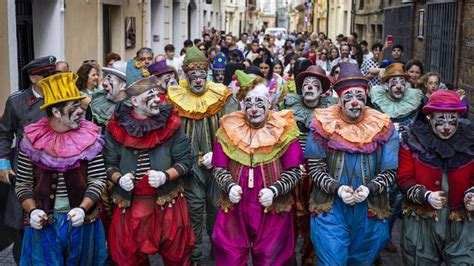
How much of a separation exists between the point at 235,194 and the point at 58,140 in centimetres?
136

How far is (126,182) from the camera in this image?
4.95 metres

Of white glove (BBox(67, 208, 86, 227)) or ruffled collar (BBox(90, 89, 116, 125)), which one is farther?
ruffled collar (BBox(90, 89, 116, 125))

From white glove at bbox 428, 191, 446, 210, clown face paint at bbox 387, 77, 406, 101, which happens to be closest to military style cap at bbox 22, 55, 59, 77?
white glove at bbox 428, 191, 446, 210

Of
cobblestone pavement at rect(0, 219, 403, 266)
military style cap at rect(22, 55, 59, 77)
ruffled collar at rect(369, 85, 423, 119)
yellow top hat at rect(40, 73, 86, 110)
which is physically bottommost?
cobblestone pavement at rect(0, 219, 403, 266)

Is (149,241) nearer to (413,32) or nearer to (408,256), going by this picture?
(408,256)

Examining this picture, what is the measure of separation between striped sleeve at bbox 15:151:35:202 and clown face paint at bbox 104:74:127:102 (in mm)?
1879

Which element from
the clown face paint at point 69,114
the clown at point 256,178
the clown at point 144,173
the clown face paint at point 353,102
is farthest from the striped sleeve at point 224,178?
the clown face paint at point 69,114

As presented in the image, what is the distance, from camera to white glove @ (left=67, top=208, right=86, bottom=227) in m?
4.61

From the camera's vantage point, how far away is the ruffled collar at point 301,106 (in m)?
6.32

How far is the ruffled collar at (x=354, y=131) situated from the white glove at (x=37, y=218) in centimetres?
216

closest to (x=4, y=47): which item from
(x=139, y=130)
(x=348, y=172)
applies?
(x=139, y=130)

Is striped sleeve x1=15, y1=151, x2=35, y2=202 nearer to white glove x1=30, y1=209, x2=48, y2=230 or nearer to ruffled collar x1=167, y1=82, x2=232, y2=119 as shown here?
white glove x1=30, y1=209, x2=48, y2=230

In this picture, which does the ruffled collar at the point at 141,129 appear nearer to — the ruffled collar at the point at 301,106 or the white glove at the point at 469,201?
the ruffled collar at the point at 301,106

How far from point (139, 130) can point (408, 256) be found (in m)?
2.30
